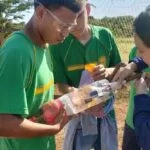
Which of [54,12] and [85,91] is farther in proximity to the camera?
[85,91]

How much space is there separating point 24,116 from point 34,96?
13cm

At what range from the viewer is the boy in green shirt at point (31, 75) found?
194 cm

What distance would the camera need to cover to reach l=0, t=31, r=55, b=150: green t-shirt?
1923mm

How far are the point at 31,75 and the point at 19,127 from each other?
265mm

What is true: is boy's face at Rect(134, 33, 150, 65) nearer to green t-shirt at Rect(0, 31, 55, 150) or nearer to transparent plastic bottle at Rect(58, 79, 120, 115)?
transparent plastic bottle at Rect(58, 79, 120, 115)

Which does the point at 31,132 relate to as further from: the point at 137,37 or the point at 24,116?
the point at 137,37

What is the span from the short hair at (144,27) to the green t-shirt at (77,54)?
963mm

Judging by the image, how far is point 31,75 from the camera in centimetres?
205

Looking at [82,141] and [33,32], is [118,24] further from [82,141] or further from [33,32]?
[33,32]

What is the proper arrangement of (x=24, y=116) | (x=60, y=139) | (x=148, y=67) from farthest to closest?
(x=60, y=139)
(x=148, y=67)
(x=24, y=116)

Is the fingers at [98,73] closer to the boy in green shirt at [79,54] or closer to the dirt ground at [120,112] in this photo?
the boy in green shirt at [79,54]

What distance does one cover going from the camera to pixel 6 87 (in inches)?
76.0

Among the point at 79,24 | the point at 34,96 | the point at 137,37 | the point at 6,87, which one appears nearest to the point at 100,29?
the point at 79,24

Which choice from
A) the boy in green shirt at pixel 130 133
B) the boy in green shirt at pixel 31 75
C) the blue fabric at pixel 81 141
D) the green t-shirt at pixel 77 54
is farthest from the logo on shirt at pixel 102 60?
the boy in green shirt at pixel 31 75
